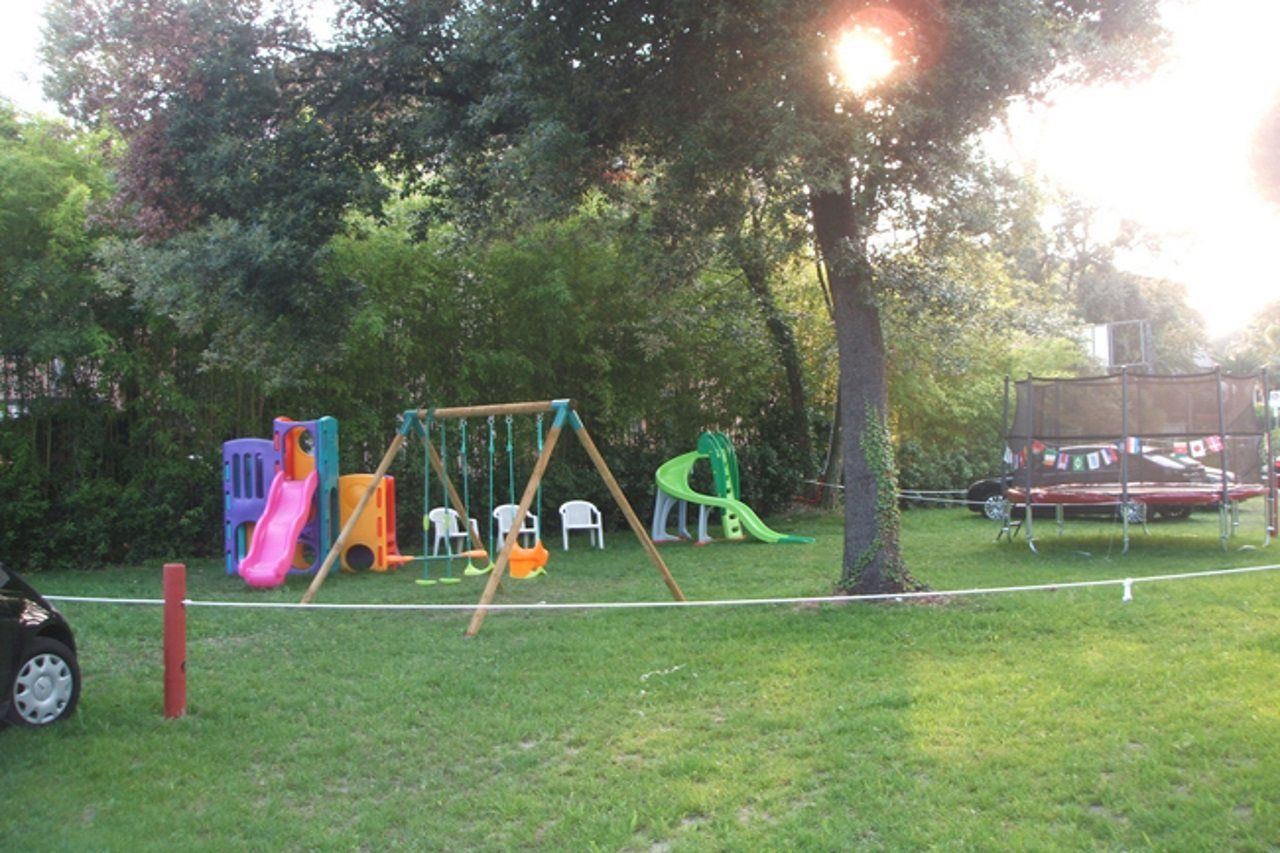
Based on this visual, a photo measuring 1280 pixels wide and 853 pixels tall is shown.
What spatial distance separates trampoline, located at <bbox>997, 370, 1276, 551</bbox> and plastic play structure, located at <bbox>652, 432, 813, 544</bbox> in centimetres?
302

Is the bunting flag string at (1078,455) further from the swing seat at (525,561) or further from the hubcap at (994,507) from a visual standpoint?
the swing seat at (525,561)

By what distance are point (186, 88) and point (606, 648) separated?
6.51m

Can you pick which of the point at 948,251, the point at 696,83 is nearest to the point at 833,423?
the point at 948,251

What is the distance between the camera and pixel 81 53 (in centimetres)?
1005

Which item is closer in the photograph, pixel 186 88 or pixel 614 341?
pixel 186 88

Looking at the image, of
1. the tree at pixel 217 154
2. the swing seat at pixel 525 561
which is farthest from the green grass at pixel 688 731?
the tree at pixel 217 154

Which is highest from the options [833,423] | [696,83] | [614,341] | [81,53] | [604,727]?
[81,53]

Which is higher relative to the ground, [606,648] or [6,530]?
[6,530]

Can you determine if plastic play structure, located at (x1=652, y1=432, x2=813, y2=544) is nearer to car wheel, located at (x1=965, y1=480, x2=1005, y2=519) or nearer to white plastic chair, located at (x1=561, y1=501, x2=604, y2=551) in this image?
white plastic chair, located at (x1=561, y1=501, x2=604, y2=551)

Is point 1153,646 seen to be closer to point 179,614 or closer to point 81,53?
point 179,614

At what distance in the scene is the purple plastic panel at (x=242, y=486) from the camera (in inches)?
463

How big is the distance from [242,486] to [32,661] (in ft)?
22.0

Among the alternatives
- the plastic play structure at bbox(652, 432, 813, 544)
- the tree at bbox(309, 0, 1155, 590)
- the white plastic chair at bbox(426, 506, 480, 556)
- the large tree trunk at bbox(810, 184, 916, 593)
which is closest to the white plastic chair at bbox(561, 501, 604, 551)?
the plastic play structure at bbox(652, 432, 813, 544)

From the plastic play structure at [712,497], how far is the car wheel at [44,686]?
917 cm
